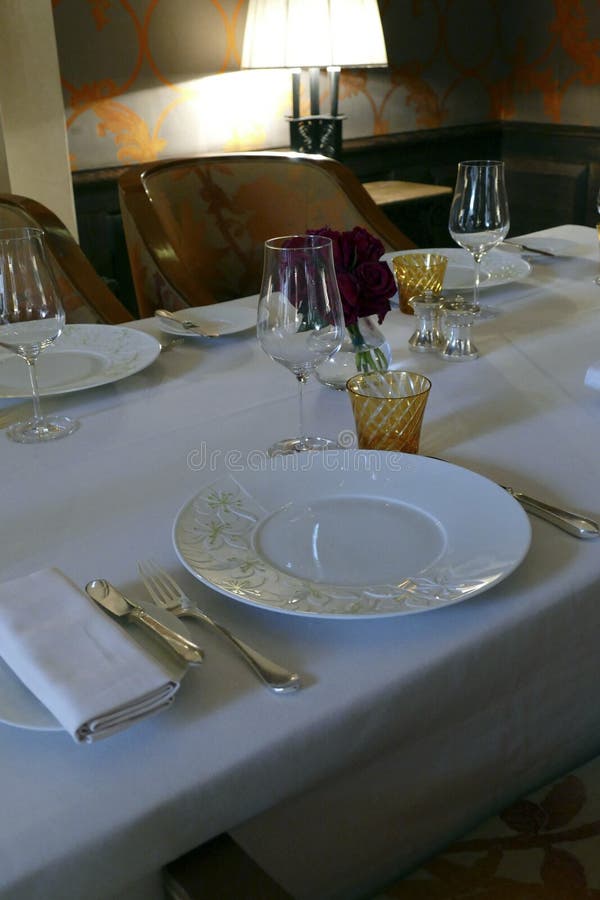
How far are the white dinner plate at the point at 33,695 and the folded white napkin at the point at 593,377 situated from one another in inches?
22.4

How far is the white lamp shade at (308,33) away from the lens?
2.34m

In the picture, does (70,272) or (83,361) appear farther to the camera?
(70,272)

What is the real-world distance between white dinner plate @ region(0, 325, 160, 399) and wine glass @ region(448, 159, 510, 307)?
44 centimetres

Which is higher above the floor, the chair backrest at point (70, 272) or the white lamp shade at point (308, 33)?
the white lamp shade at point (308, 33)

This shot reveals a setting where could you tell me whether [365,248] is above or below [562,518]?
above

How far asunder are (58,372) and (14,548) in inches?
15.6

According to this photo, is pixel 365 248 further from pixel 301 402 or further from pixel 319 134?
pixel 319 134

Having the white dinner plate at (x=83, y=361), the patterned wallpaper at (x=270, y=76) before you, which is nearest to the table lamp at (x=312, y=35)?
the patterned wallpaper at (x=270, y=76)

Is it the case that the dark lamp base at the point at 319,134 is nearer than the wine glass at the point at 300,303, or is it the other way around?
the wine glass at the point at 300,303

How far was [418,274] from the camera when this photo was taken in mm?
1257

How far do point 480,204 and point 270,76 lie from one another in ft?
5.77

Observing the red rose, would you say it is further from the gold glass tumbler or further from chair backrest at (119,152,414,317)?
chair backrest at (119,152,414,317)

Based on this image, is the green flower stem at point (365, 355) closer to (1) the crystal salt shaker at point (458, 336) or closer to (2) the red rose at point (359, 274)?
(2) the red rose at point (359, 274)

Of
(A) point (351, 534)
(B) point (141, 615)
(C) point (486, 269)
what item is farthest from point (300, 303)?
(C) point (486, 269)
